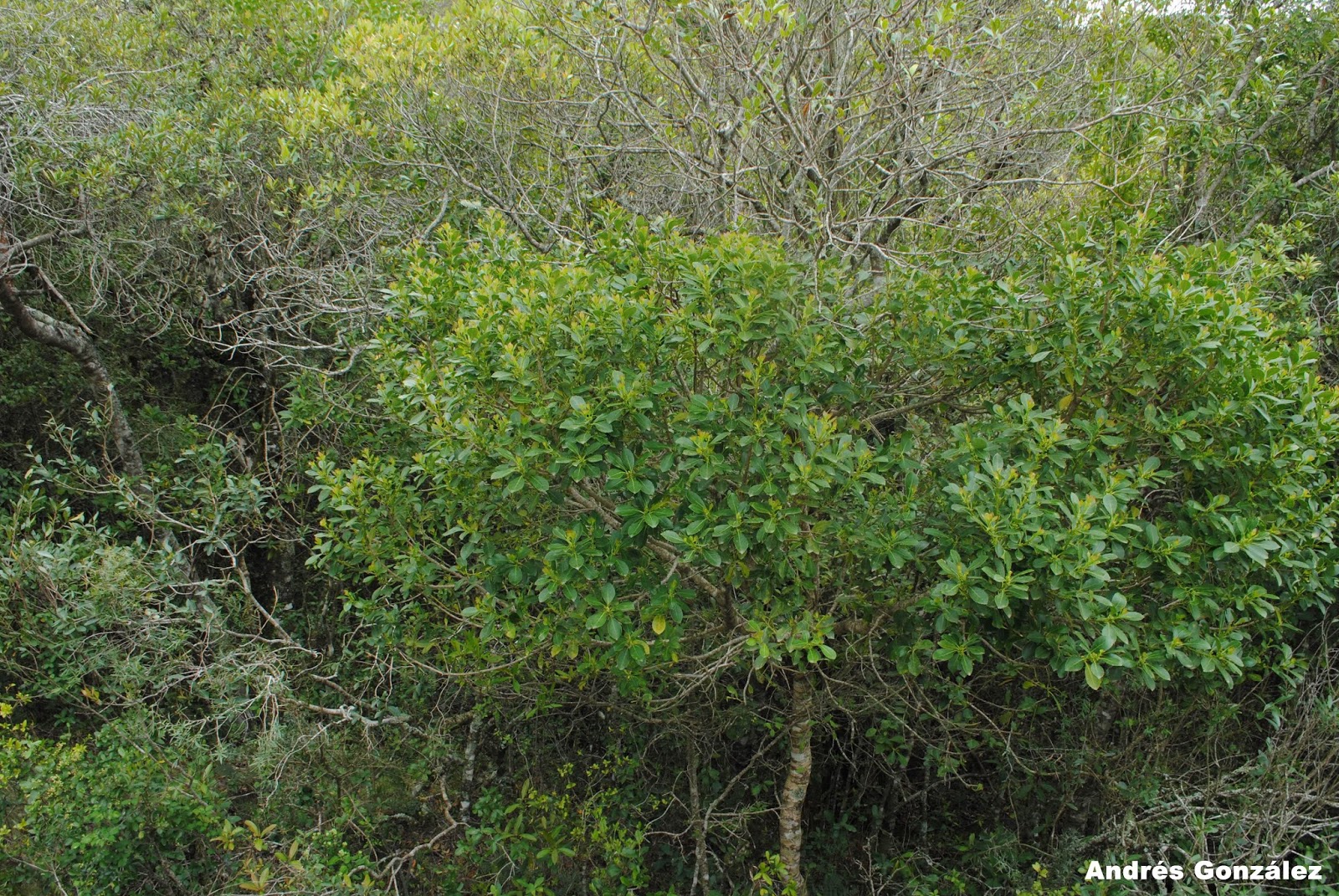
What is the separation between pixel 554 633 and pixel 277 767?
9.04ft

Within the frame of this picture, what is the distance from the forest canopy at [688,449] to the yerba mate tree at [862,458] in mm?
23

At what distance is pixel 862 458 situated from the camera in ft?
10.5

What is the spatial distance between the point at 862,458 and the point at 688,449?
2.01 feet

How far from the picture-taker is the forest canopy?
10.8 ft

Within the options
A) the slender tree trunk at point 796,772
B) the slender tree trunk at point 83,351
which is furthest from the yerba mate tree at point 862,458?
the slender tree trunk at point 83,351

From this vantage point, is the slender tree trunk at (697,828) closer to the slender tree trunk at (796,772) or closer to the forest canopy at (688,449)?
the forest canopy at (688,449)

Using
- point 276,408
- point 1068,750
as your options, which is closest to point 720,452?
point 1068,750

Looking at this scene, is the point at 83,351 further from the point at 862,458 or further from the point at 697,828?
the point at 862,458

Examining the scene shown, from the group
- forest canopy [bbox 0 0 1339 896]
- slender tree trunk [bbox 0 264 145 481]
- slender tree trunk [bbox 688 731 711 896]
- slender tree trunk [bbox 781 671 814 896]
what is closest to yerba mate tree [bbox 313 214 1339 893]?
forest canopy [bbox 0 0 1339 896]

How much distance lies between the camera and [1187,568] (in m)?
3.37

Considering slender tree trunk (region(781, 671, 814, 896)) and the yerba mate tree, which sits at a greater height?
the yerba mate tree

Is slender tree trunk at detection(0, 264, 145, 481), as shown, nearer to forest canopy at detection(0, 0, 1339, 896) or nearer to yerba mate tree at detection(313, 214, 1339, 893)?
forest canopy at detection(0, 0, 1339, 896)

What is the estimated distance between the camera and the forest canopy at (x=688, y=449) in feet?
10.8

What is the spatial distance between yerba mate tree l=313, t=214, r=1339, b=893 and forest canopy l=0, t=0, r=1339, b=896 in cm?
2
